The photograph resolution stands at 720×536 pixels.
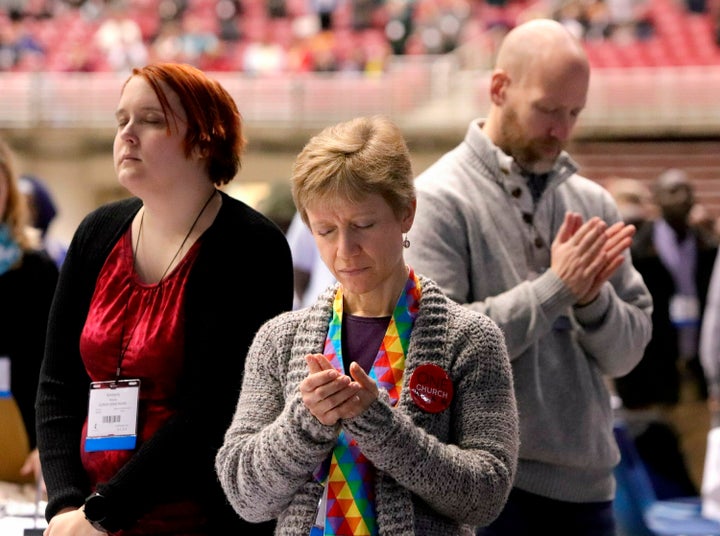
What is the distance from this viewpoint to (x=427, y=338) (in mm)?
1748

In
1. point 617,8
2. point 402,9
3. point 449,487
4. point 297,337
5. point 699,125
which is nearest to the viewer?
point 449,487

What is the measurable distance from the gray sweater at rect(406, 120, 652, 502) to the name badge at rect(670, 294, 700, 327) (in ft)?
12.5

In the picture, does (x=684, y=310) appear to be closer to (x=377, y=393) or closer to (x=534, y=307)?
(x=534, y=307)

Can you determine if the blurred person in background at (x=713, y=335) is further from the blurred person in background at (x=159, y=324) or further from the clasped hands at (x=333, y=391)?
the clasped hands at (x=333, y=391)

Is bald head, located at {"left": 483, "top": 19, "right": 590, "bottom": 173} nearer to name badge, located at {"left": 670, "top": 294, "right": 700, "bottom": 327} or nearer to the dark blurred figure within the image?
the dark blurred figure

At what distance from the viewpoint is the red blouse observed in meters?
2.03

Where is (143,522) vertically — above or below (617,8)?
above

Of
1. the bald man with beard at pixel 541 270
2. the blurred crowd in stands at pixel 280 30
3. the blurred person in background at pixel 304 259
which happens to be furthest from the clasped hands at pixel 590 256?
the blurred crowd in stands at pixel 280 30

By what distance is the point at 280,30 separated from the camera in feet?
61.1

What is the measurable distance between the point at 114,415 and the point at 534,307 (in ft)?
2.78

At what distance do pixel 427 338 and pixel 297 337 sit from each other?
0.20 meters

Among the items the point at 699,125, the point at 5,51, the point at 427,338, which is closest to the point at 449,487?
the point at 427,338

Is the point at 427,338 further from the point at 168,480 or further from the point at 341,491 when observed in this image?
the point at 168,480

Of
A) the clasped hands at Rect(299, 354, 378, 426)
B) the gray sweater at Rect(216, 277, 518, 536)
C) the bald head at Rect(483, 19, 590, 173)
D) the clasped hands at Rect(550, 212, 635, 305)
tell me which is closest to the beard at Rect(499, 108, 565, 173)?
the bald head at Rect(483, 19, 590, 173)
